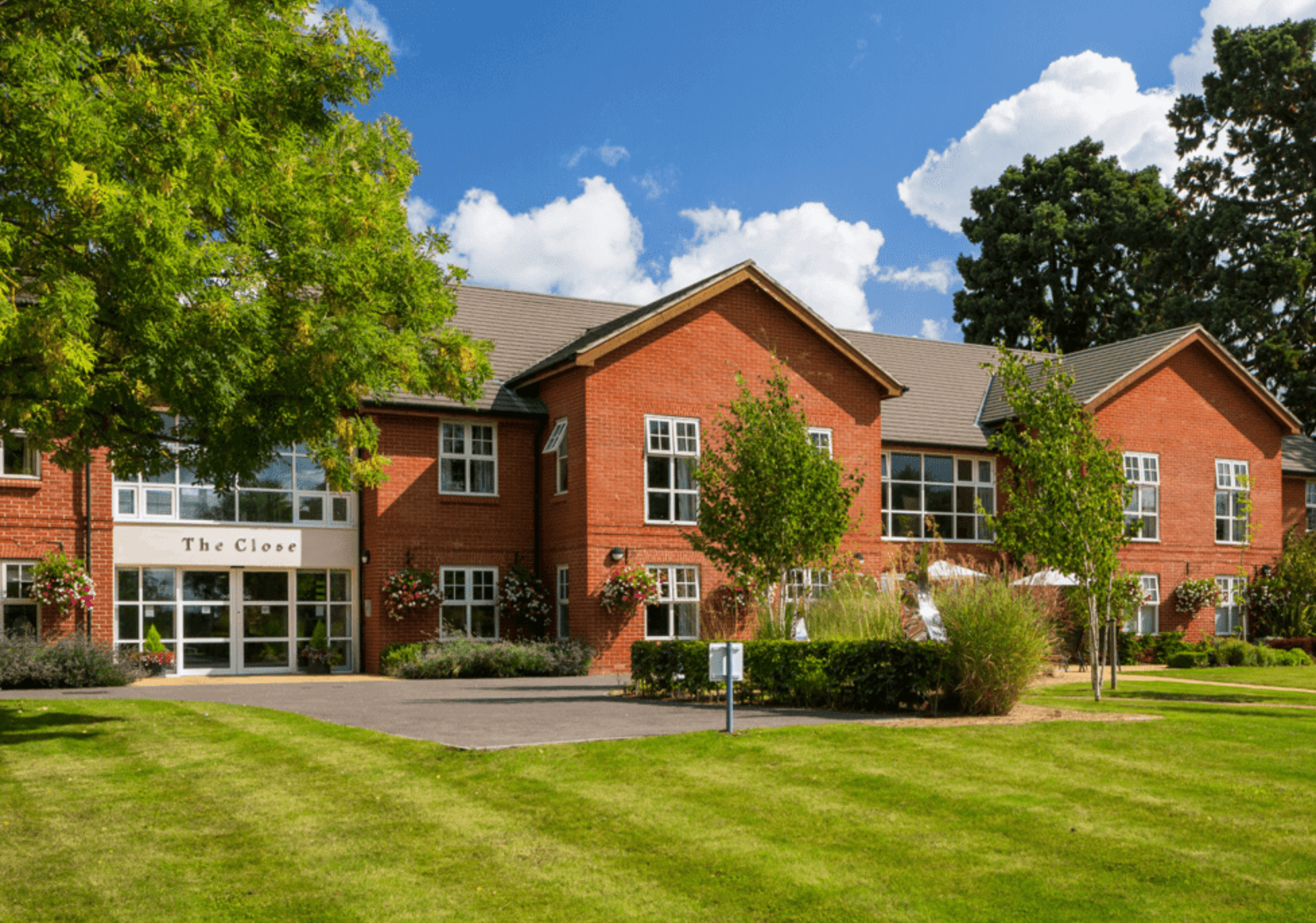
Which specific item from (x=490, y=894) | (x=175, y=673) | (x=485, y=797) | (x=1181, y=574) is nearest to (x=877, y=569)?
(x=1181, y=574)

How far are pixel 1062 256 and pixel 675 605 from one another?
99.8ft

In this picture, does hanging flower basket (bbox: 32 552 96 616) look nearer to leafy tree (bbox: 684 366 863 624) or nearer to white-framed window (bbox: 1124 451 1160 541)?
leafy tree (bbox: 684 366 863 624)

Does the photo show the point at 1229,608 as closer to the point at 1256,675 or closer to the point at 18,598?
the point at 1256,675

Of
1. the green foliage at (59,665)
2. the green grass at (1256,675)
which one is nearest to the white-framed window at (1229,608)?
the green grass at (1256,675)

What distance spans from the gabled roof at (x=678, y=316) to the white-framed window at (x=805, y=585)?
24.5ft

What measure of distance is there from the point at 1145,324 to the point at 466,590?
32.4 metres

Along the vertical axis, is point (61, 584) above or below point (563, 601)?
above

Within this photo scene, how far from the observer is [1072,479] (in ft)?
55.6

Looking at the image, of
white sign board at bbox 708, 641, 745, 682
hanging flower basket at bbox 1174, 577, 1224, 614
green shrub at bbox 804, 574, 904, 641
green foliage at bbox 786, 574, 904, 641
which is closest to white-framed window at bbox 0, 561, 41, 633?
green foliage at bbox 786, 574, 904, 641

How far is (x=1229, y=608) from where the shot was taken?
3130 cm

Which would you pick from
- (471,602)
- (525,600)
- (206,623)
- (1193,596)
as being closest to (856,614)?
(525,600)

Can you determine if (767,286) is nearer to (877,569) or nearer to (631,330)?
(631,330)

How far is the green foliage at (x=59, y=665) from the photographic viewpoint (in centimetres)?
1850

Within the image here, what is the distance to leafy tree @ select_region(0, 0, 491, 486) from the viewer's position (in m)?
9.83
